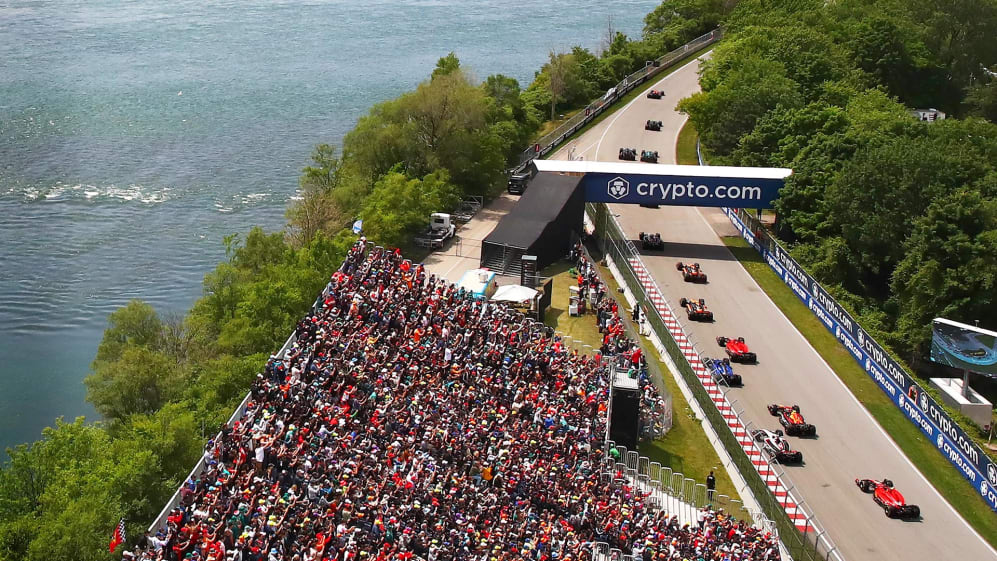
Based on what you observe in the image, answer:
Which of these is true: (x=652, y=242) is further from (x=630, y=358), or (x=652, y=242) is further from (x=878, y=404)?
(x=630, y=358)

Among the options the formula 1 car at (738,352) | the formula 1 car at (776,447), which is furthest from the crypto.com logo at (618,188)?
the formula 1 car at (776,447)

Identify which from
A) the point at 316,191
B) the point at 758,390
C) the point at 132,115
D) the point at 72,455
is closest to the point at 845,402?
the point at 758,390

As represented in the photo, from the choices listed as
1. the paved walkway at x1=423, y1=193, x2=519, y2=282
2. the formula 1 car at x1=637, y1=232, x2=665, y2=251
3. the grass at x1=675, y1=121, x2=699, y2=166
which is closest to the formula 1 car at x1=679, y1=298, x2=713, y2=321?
the formula 1 car at x1=637, y1=232, x2=665, y2=251

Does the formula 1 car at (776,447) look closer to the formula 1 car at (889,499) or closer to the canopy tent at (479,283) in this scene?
the formula 1 car at (889,499)

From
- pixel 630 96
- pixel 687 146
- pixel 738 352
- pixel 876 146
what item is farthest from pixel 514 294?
pixel 630 96

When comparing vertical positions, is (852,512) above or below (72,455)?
below

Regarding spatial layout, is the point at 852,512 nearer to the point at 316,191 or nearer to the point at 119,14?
the point at 316,191

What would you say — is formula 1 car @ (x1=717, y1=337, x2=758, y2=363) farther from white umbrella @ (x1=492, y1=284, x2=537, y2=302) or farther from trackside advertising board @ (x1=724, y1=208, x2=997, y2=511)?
white umbrella @ (x1=492, y1=284, x2=537, y2=302)
